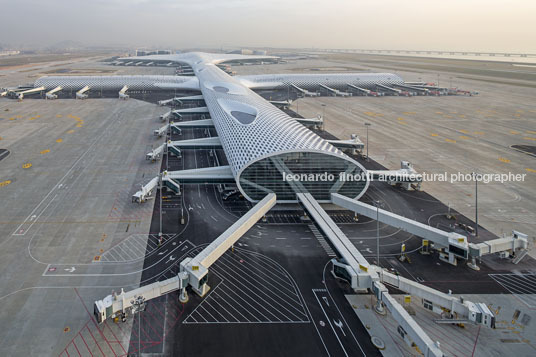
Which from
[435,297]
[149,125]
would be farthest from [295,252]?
[149,125]

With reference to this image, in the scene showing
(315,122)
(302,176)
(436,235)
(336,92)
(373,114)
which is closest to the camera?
(436,235)

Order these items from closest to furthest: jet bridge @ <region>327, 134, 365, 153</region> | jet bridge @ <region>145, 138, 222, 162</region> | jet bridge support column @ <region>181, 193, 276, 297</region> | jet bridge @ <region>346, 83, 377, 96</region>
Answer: jet bridge support column @ <region>181, 193, 276, 297</region> → jet bridge @ <region>145, 138, 222, 162</region> → jet bridge @ <region>327, 134, 365, 153</region> → jet bridge @ <region>346, 83, 377, 96</region>

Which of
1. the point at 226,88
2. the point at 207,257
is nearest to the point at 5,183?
the point at 207,257

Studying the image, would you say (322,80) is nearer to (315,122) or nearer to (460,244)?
(315,122)

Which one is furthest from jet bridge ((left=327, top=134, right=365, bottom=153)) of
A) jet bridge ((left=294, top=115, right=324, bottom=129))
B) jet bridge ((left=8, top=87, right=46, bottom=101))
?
jet bridge ((left=8, top=87, right=46, bottom=101))

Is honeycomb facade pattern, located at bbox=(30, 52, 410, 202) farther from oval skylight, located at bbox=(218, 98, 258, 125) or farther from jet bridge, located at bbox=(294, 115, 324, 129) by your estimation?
jet bridge, located at bbox=(294, 115, 324, 129)

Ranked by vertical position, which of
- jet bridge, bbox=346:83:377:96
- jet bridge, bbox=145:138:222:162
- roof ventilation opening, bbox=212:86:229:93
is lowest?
jet bridge, bbox=145:138:222:162

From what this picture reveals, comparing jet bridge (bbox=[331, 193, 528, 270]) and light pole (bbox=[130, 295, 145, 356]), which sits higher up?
jet bridge (bbox=[331, 193, 528, 270])

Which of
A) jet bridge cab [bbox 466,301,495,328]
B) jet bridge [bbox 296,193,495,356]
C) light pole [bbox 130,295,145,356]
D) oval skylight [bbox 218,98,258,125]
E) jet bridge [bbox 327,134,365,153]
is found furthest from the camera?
jet bridge [bbox 327,134,365,153]
